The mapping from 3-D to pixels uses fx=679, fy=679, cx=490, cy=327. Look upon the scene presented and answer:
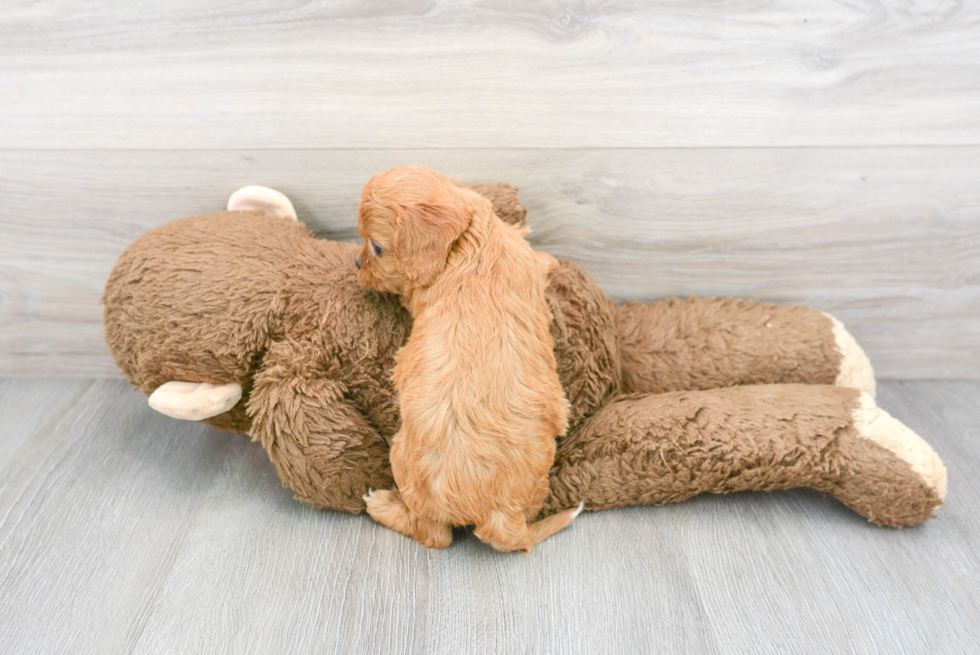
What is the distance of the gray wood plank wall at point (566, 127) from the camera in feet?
3.18

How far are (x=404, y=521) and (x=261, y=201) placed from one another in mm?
520

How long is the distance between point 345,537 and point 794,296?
83cm

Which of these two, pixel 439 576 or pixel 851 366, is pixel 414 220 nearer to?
pixel 439 576

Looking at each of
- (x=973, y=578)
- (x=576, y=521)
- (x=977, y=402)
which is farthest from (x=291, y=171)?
(x=977, y=402)

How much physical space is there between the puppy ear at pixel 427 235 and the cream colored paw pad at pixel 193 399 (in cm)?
30

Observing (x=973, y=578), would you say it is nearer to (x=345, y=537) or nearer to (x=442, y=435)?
(x=442, y=435)

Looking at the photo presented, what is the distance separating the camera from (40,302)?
1.19 m

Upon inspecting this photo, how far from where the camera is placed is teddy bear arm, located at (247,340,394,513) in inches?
34.5

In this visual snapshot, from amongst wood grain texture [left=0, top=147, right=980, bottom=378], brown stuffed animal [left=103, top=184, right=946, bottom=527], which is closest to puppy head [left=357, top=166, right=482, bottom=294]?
brown stuffed animal [left=103, top=184, right=946, bottom=527]

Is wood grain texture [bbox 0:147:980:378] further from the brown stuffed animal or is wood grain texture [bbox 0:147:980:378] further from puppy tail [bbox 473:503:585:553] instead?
puppy tail [bbox 473:503:585:553]

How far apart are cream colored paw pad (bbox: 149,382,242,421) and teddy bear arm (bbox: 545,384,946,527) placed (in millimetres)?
454

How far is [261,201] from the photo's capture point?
103 centimetres

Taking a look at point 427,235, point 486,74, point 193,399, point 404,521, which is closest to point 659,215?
point 486,74

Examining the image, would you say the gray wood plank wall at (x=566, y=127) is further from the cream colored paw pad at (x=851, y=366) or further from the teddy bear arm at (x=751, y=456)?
the teddy bear arm at (x=751, y=456)
